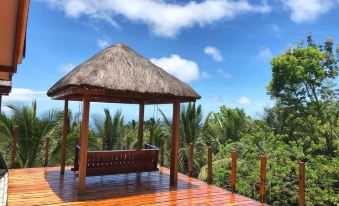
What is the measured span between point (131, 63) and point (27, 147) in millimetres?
4740

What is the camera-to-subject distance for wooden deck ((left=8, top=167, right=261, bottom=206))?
208 inches

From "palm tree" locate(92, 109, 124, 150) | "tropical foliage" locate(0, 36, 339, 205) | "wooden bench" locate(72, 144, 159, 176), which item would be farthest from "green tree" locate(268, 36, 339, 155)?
"wooden bench" locate(72, 144, 159, 176)

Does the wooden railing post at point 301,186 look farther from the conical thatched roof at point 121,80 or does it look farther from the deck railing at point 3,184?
the deck railing at point 3,184

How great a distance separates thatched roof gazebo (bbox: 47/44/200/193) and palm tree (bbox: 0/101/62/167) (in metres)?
2.33

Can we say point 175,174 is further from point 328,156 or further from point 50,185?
point 328,156

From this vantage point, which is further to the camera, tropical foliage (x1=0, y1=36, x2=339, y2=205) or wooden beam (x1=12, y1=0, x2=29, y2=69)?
tropical foliage (x1=0, y1=36, x2=339, y2=205)

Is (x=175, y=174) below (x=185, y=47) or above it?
below

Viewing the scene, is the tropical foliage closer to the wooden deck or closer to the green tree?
the green tree

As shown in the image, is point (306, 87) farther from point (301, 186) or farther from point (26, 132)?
point (26, 132)

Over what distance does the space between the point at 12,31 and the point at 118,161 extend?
178 inches

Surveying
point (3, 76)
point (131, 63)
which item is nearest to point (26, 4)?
point (3, 76)

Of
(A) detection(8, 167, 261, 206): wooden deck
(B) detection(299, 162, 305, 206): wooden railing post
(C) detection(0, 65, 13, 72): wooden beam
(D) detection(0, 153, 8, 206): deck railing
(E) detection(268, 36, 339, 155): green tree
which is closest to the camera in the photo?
(C) detection(0, 65, 13, 72): wooden beam

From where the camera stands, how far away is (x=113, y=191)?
597 centimetres

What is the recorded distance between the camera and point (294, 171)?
12.0 m
